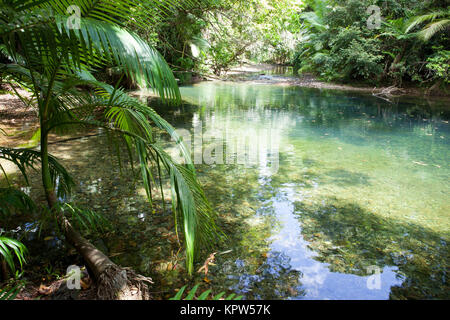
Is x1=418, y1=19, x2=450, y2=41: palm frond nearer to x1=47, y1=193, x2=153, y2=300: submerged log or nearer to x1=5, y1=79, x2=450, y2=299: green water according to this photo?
x1=5, y1=79, x2=450, y2=299: green water

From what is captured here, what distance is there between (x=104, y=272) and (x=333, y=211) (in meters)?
2.31

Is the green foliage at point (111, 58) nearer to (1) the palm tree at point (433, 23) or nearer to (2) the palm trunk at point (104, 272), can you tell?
(2) the palm trunk at point (104, 272)

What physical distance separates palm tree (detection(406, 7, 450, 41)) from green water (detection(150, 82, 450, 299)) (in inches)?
259

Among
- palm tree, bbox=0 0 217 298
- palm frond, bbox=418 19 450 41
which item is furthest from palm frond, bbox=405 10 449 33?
palm tree, bbox=0 0 217 298

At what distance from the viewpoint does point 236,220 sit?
9.32 feet

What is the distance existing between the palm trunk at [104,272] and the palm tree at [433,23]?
13.7 meters

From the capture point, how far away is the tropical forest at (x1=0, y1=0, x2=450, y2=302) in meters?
1.49

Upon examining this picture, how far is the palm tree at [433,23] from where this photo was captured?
439 inches

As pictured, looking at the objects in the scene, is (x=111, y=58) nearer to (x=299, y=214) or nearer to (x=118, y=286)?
(x=118, y=286)

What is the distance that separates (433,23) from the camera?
37.6ft

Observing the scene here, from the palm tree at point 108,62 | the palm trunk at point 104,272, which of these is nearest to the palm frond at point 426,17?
the palm tree at point 108,62
